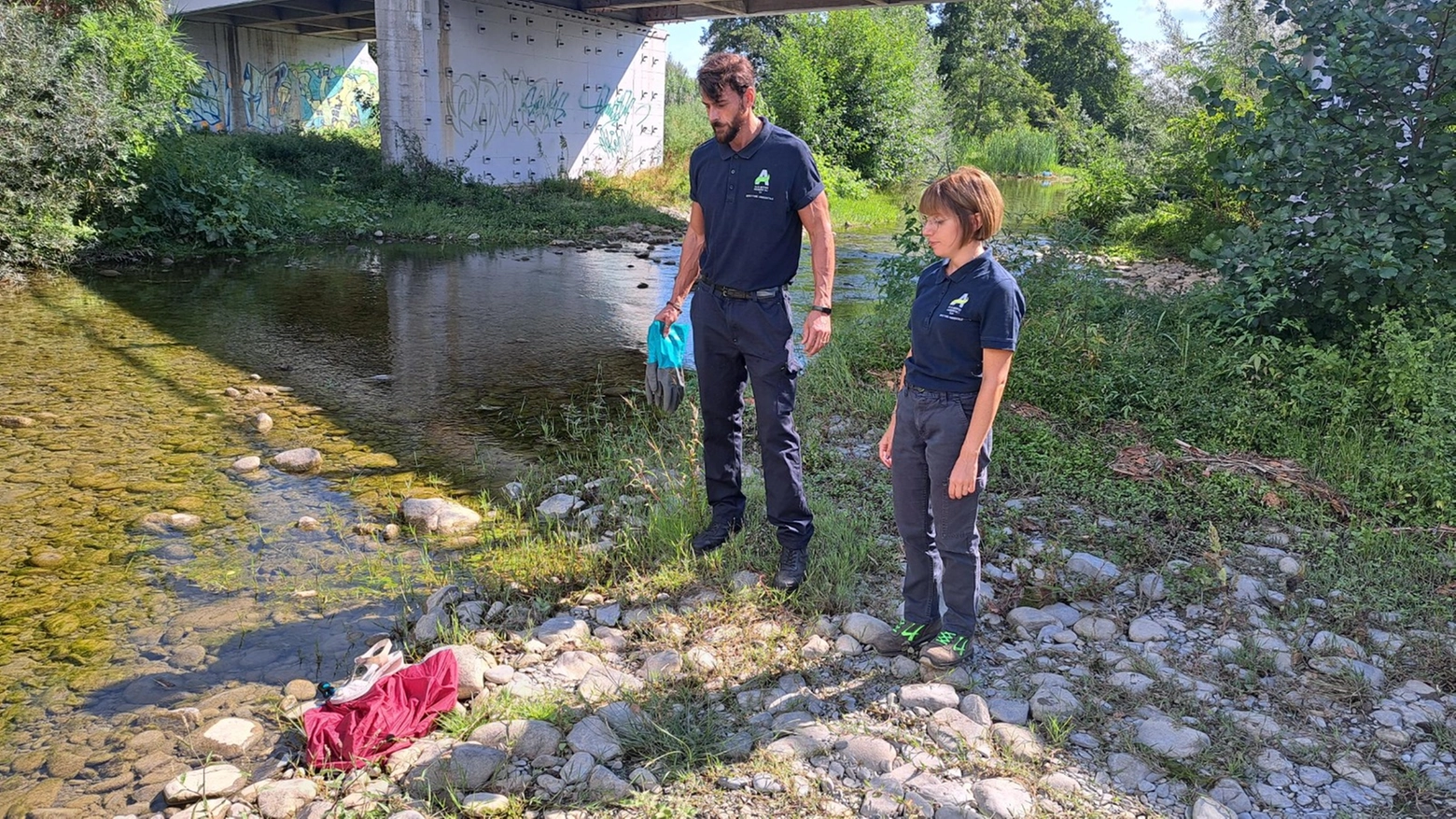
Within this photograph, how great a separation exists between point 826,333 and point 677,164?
71.6 feet

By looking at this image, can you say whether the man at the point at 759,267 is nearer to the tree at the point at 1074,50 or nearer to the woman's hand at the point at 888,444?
the woman's hand at the point at 888,444

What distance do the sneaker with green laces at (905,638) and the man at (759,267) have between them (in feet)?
1.68

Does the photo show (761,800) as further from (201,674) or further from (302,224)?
(302,224)

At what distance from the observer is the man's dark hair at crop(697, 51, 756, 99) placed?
3.61 meters

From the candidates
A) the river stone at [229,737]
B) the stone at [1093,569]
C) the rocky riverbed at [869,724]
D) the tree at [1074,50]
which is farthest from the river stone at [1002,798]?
the tree at [1074,50]

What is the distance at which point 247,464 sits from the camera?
18.0ft

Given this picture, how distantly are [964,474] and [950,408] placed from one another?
0.75 ft

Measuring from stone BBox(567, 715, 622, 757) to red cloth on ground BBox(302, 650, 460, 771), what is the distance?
0.48m

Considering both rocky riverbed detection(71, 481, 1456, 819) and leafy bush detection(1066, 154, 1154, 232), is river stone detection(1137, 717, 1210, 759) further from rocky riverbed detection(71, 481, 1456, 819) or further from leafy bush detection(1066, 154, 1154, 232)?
leafy bush detection(1066, 154, 1154, 232)

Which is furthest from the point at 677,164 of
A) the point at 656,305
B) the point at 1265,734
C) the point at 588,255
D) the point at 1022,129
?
the point at 1265,734

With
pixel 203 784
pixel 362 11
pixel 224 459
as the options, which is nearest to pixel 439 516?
pixel 224 459

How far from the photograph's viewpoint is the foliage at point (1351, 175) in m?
5.45

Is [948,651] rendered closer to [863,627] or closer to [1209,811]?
[863,627]

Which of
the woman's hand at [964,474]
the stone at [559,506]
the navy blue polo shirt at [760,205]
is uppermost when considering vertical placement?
the navy blue polo shirt at [760,205]
